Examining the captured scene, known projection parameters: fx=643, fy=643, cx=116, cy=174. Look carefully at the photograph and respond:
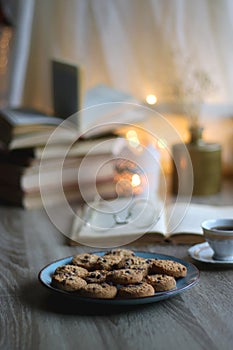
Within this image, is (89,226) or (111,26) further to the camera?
(111,26)

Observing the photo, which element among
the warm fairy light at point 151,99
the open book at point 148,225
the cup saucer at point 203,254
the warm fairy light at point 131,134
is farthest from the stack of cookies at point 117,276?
the warm fairy light at point 151,99

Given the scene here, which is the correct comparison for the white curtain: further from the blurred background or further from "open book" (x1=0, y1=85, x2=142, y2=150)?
"open book" (x1=0, y1=85, x2=142, y2=150)

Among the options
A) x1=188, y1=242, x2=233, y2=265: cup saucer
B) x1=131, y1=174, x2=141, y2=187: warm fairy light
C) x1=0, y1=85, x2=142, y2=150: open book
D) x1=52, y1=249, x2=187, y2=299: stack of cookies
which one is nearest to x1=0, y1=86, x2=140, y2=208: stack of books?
x1=0, y1=85, x2=142, y2=150: open book

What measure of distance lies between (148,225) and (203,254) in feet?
0.68

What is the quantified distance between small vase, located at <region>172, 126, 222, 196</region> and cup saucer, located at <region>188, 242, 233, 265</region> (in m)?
0.60

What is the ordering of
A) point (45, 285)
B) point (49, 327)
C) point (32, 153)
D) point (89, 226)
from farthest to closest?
point (32, 153)
point (89, 226)
point (45, 285)
point (49, 327)

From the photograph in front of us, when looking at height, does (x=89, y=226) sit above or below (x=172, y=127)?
below

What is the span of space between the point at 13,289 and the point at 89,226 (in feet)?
1.31

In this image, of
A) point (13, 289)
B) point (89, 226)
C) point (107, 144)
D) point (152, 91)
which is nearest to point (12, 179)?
point (107, 144)

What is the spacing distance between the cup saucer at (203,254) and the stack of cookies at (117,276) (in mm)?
122

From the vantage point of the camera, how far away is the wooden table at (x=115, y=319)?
80 centimetres

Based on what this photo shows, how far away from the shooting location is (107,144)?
72.5 inches

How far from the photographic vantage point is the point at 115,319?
2.88 feet

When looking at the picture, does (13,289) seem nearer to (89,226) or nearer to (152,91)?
(89,226)
